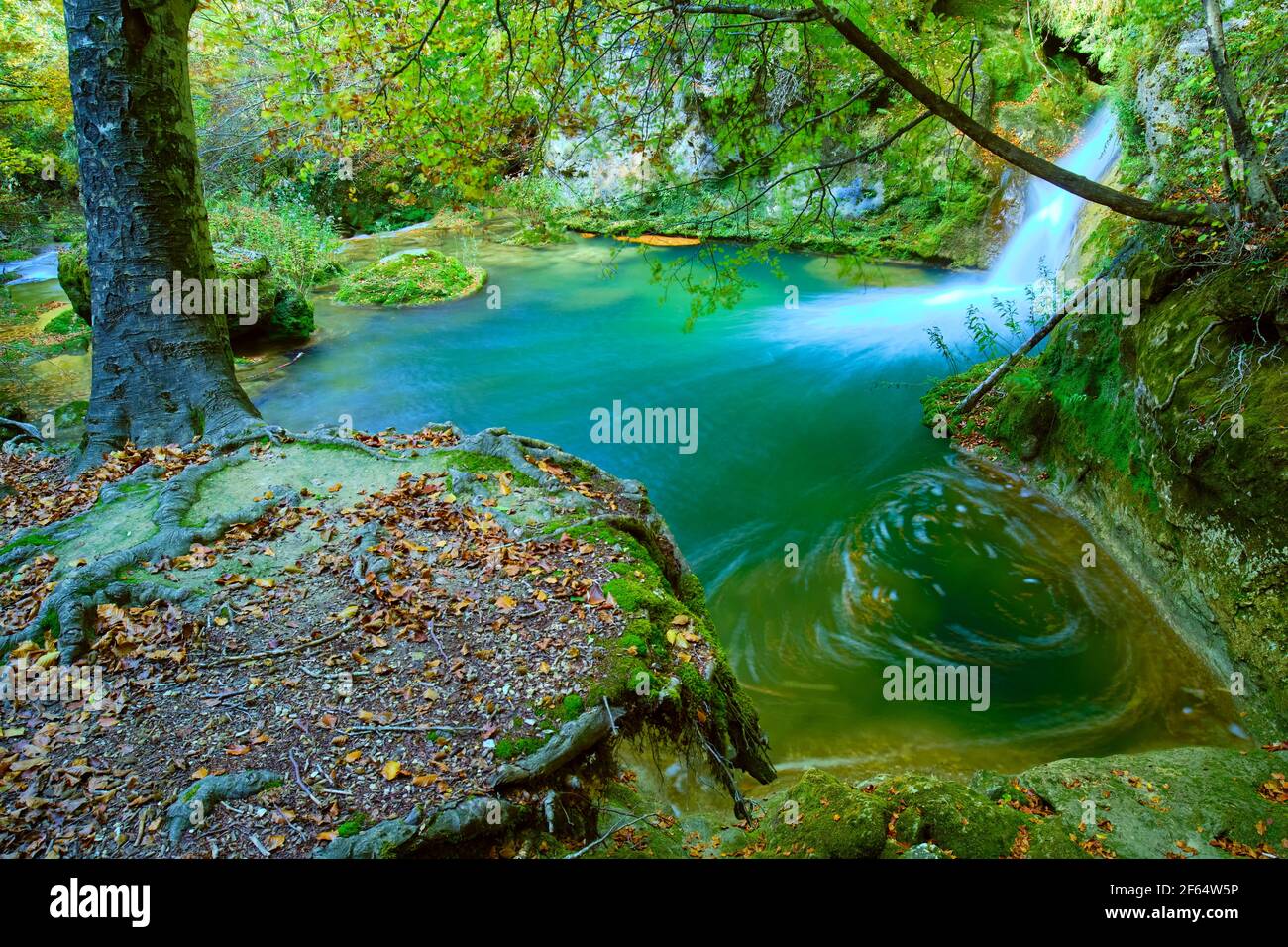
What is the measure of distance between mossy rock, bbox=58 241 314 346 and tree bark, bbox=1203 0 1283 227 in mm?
13736

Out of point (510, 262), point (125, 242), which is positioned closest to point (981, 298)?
point (510, 262)

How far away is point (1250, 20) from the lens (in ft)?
22.5

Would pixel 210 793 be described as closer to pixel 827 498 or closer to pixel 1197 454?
pixel 1197 454

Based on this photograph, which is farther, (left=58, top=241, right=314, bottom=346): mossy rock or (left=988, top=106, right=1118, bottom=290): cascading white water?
(left=988, top=106, right=1118, bottom=290): cascading white water

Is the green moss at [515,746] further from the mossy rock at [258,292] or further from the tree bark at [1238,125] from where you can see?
the mossy rock at [258,292]

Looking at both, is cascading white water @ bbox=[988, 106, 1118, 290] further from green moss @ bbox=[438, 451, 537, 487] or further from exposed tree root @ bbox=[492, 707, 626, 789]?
exposed tree root @ bbox=[492, 707, 626, 789]

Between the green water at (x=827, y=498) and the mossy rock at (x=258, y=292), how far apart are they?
2.71 ft

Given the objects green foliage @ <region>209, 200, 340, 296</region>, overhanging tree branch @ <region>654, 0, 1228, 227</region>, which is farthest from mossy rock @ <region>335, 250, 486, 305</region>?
overhanging tree branch @ <region>654, 0, 1228, 227</region>

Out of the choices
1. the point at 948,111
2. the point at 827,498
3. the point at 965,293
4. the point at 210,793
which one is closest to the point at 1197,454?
the point at 948,111

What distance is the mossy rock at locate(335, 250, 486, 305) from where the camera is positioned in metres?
17.4

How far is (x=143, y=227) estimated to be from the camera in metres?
6.75

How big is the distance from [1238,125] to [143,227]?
9.47 meters
